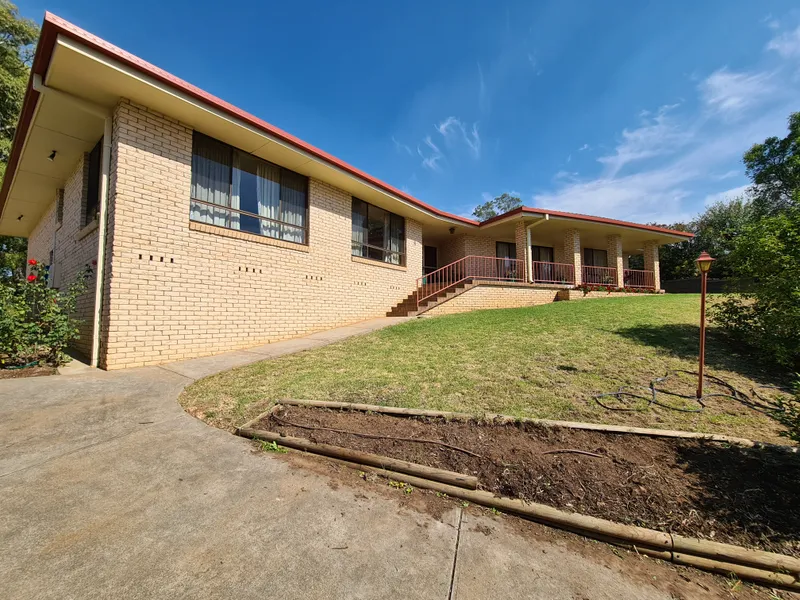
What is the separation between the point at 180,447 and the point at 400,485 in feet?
6.47

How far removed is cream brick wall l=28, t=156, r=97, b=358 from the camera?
6562 millimetres

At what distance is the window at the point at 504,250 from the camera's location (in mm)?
17375

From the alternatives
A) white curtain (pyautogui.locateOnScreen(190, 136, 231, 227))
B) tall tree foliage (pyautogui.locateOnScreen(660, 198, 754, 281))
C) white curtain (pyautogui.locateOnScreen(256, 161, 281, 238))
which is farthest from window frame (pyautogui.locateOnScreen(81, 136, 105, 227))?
tall tree foliage (pyautogui.locateOnScreen(660, 198, 754, 281))

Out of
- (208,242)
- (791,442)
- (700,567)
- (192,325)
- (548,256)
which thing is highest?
(548,256)

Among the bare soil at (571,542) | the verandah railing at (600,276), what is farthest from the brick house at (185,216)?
the verandah railing at (600,276)

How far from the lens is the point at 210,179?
7168 millimetres

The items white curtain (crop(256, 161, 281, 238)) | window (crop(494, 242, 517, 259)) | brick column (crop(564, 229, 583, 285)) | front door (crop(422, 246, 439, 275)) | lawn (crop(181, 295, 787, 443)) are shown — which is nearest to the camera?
lawn (crop(181, 295, 787, 443))

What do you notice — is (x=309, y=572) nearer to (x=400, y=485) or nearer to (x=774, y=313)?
(x=400, y=485)

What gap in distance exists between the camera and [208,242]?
6.88 meters

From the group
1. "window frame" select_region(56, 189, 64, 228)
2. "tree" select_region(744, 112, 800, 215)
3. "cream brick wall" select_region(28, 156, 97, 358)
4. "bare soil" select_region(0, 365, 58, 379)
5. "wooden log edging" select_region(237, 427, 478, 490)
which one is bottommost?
"wooden log edging" select_region(237, 427, 478, 490)

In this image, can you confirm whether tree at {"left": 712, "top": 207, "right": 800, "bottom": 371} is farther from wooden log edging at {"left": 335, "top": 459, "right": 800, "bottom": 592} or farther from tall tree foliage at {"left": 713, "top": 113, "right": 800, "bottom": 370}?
wooden log edging at {"left": 335, "top": 459, "right": 800, "bottom": 592}

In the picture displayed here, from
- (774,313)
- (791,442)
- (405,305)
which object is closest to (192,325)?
(405,305)

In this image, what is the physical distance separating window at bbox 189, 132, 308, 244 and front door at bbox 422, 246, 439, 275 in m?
8.91

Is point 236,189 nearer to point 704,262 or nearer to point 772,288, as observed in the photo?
point 704,262
